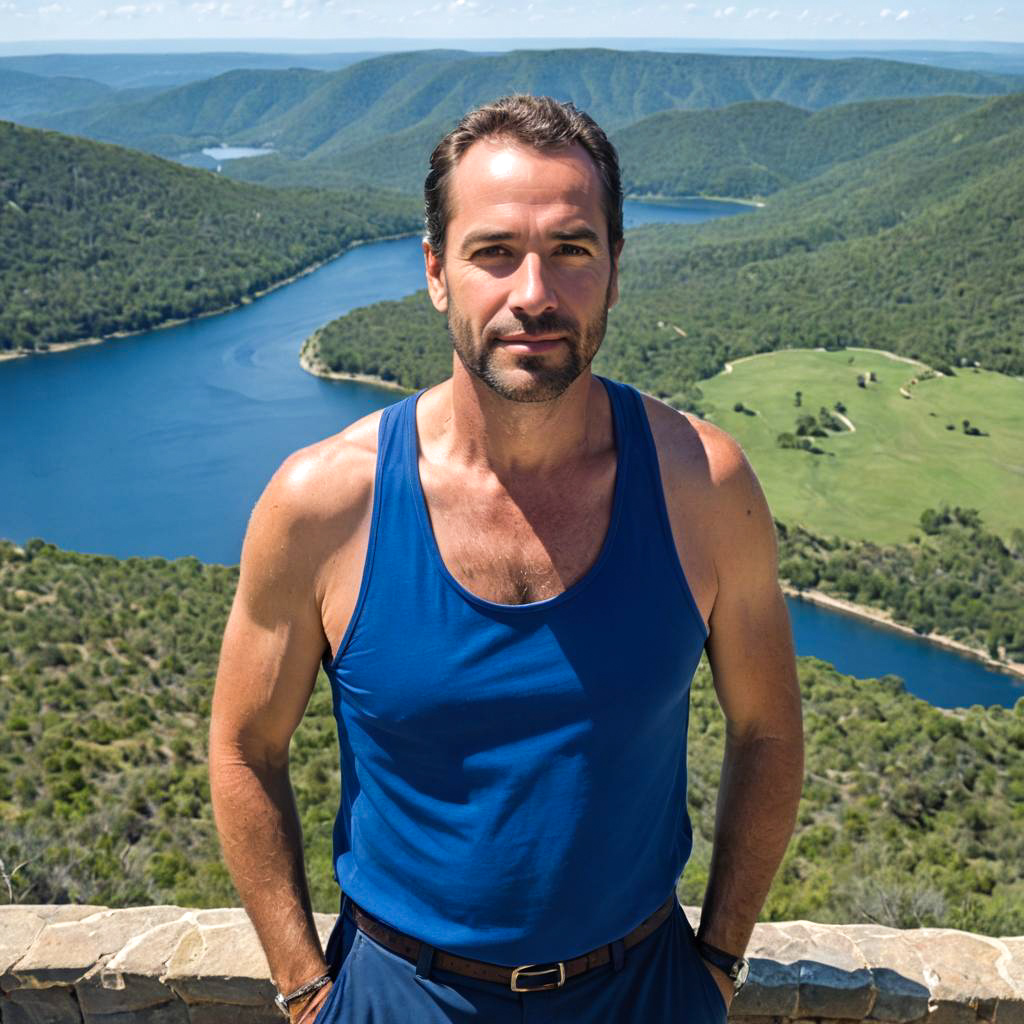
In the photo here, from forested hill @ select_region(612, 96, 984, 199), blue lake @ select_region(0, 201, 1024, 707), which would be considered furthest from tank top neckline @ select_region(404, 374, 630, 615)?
forested hill @ select_region(612, 96, 984, 199)

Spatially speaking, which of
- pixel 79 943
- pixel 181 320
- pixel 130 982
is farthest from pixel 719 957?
pixel 181 320

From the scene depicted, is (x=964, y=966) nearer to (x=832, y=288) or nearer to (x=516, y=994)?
(x=516, y=994)

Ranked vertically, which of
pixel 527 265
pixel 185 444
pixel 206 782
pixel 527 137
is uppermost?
pixel 527 137

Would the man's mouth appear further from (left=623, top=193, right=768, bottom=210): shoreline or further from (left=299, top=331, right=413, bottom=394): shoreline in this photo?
(left=623, top=193, right=768, bottom=210): shoreline

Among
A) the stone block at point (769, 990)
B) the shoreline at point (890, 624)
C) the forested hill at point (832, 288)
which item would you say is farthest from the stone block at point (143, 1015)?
the forested hill at point (832, 288)

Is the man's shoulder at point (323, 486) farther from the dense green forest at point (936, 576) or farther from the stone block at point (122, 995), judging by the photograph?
the dense green forest at point (936, 576)
